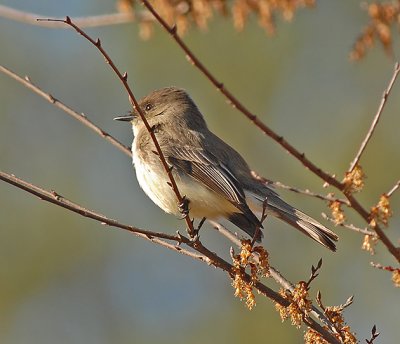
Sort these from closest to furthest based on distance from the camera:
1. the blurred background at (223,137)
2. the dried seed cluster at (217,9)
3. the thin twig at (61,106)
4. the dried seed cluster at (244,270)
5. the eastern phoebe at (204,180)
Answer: the dried seed cluster at (244,270) < the thin twig at (61,106) < the eastern phoebe at (204,180) < the dried seed cluster at (217,9) < the blurred background at (223,137)

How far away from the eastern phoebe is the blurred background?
3779 millimetres

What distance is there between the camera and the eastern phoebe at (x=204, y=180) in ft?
16.2

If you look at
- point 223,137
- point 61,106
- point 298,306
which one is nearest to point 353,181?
point 298,306

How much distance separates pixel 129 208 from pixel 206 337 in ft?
6.32

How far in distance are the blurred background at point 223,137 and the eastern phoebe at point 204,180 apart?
12.4 ft

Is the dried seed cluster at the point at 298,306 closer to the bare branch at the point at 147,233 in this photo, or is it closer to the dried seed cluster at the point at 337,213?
the bare branch at the point at 147,233

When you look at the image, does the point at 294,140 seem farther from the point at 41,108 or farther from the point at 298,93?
the point at 41,108

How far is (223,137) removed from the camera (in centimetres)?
993

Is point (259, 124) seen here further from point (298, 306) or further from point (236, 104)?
point (298, 306)

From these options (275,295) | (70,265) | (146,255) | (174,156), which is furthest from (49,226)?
(275,295)

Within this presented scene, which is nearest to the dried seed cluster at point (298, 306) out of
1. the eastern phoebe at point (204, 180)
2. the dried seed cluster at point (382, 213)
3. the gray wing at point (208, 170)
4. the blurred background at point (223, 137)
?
the dried seed cluster at point (382, 213)

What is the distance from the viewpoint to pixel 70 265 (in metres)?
10.2

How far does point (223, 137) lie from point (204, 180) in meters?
4.89

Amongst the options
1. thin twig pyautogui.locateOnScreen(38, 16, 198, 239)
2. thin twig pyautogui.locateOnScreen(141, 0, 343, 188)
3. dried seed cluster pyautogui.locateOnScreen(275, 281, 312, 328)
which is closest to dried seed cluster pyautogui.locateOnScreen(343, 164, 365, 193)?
thin twig pyautogui.locateOnScreen(141, 0, 343, 188)
